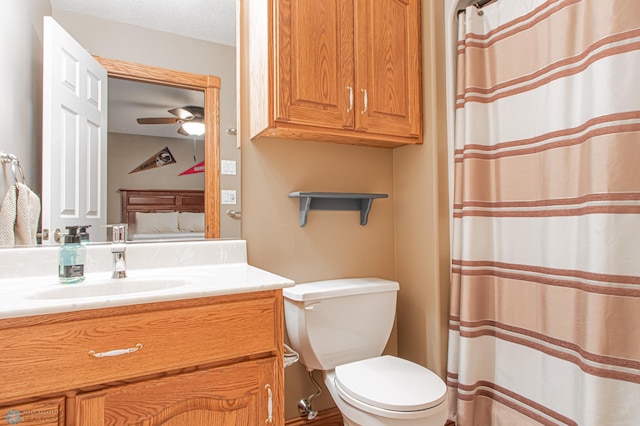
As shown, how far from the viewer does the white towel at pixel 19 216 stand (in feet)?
3.92

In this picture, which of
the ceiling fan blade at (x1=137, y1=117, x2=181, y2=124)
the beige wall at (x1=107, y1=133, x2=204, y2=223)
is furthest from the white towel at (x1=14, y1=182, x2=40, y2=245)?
the ceiling fan blade at (x1=137, y1=117, x2=181, y2=124)

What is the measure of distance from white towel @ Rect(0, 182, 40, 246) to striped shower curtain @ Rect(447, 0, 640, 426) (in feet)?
5.44

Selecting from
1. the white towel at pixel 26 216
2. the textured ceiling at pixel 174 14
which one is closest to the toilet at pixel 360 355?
the white towel at pixel 26 216

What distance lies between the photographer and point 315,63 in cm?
143

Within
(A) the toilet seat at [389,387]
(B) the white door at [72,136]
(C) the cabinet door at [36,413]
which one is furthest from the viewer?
(B) the white door at [72,136]

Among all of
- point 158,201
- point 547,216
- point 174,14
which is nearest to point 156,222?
point 158,201

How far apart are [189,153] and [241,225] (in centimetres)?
37

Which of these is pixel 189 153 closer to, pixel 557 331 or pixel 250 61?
pixel 250 61

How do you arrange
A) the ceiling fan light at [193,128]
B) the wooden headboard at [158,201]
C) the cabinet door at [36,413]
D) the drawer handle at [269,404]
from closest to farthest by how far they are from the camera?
1. the cabinet door at [36,413]
2. the drawer handle at [269,404]
3. the wooden headboard at [158,201]
4. the ceiling fan light at [193,128]

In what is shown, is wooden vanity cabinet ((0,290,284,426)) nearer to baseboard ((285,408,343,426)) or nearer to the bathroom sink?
the bathroom sink

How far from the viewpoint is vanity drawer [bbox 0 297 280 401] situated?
0.77m

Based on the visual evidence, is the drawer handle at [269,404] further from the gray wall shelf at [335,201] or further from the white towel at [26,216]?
the white towel at [26,216]

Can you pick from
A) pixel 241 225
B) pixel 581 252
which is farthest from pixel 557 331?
pixel 241 225

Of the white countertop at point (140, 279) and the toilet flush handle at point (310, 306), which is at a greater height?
the white countertop at point (140, 279)
